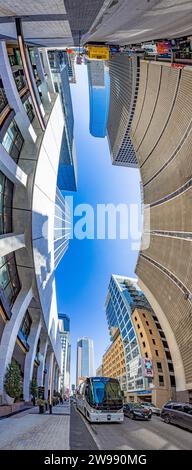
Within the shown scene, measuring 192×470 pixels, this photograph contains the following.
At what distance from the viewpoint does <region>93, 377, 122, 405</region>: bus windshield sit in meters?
16.9

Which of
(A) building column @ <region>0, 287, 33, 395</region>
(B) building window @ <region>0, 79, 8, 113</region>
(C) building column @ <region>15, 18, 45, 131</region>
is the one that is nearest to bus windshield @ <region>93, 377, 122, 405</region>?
(A) building column @ <region>0, 287, 33, 395</region>

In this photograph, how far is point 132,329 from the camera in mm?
81875

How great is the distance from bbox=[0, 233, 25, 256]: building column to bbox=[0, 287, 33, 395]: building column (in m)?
4.75


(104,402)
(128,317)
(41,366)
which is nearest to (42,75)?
(104,402)

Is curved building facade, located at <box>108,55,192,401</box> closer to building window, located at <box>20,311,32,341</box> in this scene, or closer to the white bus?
building window, located at <box>20,311,32,341</box>

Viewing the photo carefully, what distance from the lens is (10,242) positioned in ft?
72.1

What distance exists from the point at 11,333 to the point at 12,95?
16.0m

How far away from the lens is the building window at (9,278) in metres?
Answer: 24.6

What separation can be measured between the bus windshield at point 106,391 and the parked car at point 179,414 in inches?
142

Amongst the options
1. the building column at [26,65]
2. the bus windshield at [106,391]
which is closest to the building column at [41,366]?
the bus windshield at [106,391]

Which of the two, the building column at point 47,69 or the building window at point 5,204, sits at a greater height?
the building column at point 47,69

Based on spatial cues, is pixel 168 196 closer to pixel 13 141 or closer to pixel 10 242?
pixel 13 141

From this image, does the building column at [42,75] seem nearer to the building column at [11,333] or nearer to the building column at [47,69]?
the building column at [47,69]
